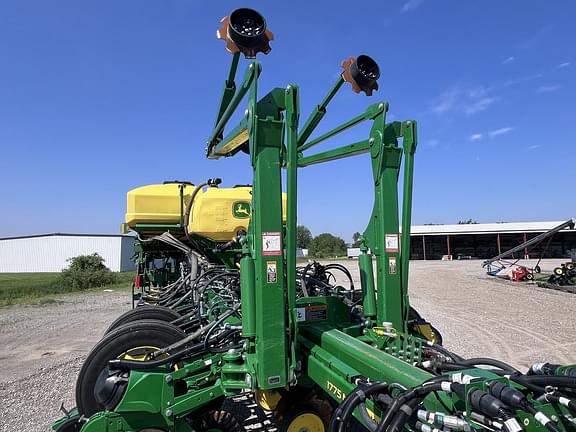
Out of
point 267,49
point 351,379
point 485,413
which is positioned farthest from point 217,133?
point 485,413

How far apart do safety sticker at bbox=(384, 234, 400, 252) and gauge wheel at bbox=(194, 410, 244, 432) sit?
2029 mm

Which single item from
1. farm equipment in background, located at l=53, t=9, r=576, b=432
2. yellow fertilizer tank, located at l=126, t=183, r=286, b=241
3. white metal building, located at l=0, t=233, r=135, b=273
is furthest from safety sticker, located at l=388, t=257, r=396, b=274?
white metal building, located at l=0, t=233, r=135, b=273

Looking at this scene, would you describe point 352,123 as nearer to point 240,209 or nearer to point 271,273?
point 271,273

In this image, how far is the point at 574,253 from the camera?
20469 mm

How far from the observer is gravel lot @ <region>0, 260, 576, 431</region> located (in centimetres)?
558

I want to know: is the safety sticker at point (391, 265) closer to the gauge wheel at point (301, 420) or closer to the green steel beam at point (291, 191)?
the green steel beam at point (291, 191)

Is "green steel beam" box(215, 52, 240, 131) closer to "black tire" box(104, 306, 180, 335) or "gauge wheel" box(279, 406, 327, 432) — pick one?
"black tire" box(104, 306, 180, 335)

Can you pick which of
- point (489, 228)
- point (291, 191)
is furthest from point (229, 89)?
point (489, 228)

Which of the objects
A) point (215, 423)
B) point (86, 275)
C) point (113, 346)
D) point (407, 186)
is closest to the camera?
point (215, 423)

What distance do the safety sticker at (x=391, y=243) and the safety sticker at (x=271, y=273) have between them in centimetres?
128

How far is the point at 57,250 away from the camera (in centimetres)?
5441

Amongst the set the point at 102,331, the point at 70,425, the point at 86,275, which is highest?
the point at 86,275

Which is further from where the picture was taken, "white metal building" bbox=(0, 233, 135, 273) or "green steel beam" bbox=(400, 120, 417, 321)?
"white metal building" bbox=(0, 233, 135, 273)

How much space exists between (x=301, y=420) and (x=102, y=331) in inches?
311
